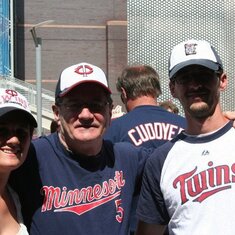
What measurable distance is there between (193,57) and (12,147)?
1.04 m

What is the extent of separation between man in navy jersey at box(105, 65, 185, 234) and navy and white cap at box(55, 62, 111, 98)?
1027 mm

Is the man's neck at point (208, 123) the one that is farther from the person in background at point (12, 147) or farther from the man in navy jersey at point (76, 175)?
the person in background at point (12, 147)

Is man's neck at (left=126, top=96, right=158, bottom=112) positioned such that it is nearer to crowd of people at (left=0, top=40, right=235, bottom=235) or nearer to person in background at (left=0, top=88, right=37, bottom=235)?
crowd of people at (left=0, top=40, right=235, bottom=235)

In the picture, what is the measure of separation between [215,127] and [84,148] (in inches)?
27.0

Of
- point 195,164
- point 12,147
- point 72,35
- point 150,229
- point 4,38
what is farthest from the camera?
point 72,35

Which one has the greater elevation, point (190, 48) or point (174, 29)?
point (190, 48)

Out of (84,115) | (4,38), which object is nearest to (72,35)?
(4,38)

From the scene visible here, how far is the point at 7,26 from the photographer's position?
30.2 meters

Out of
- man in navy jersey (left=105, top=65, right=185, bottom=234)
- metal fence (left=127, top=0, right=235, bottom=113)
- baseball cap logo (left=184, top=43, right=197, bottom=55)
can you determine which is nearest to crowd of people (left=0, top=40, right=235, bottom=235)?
baseball cap logo (left=184, top=43, right=197, bottom=55)

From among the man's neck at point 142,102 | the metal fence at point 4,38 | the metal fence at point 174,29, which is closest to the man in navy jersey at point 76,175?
the man's neck at point 142,102

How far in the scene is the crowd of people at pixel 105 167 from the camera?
274 cm

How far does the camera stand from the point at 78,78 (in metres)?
2.89

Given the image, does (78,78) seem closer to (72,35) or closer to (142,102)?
(142,102)

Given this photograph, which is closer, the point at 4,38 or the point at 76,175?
the point at 76,175
